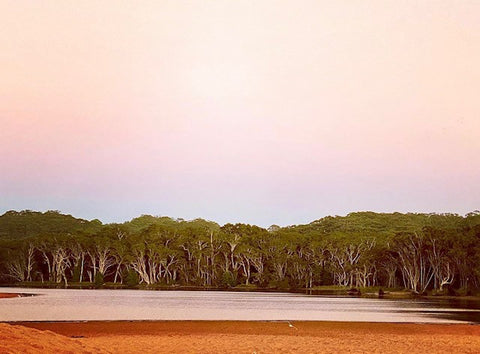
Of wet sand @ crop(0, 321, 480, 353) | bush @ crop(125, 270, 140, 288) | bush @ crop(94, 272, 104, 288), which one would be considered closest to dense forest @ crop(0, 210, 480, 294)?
bush @ crop(125, 270, 140, 288)

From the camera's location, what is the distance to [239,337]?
89.4ft

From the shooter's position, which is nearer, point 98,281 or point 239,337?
point 239,337

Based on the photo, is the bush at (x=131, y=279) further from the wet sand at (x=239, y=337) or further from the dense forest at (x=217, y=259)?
the wet sand at (x=239, y=337)

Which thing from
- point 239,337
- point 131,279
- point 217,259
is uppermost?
point 217,259

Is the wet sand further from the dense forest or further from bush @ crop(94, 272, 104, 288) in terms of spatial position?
A: bush @ crop(94, 272, 104, 288)

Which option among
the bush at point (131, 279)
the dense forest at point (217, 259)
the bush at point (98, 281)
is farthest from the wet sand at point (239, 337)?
the bush at point (131, 279)

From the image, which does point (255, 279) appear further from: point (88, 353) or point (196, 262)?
point (88, 353)

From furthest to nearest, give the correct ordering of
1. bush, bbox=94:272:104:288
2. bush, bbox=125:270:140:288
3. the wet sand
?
bush, bbox=125:270:140:288, bush, bbox=94:272:104:288, the wet sand

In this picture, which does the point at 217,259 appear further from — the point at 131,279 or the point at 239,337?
the point at 239,337

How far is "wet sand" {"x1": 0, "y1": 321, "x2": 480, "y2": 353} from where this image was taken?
15734mm

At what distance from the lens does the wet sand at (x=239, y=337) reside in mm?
15734

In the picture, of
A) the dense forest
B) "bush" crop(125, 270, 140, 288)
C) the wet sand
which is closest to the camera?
the wet sand

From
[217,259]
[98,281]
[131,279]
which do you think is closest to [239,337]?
[98,281]

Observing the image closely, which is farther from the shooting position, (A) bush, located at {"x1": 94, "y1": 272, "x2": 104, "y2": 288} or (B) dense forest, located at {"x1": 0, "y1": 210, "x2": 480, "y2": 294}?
(A) bush, located at {"x1": 94, "y1": 272, "x2": 104, "y2": 288}
